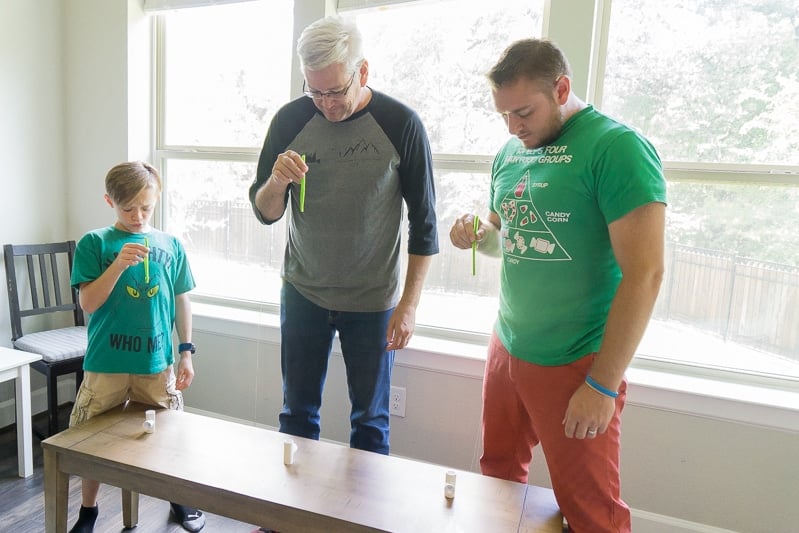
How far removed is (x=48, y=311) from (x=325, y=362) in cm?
174

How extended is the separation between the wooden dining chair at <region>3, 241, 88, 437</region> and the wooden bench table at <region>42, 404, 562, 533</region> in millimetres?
912

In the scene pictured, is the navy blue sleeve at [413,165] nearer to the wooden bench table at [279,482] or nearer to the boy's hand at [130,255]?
the wooden bench table at [279,482]

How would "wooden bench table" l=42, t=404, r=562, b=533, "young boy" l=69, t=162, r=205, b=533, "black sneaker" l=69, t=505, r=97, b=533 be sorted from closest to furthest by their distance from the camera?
"wooden bench table" l=42, t=404, r=562, b=533
"young boy" l=69, t=162, r=205, b=533
"black sneaker" l=69, t=505, r=97, b=533

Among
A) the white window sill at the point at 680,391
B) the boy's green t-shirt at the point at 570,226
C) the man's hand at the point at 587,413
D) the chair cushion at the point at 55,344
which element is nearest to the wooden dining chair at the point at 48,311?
the chair cushion at the point at 55,344

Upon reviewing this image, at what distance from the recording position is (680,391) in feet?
5.48

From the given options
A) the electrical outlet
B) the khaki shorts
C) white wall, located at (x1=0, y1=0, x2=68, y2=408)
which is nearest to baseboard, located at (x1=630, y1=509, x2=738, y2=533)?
the electrical outlet

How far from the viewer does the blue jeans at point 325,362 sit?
156 cm

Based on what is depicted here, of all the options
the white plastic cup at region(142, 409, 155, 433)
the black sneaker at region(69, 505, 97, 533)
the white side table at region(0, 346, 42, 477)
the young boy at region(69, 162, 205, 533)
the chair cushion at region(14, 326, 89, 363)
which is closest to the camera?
the white plastic cup at region(142, 409, 155, 433)

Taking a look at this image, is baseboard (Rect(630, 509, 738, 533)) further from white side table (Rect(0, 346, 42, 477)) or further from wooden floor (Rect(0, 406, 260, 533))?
white side table (Rect(0, 346, 42, 477))

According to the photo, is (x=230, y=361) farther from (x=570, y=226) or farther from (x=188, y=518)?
(x=570, y=226)

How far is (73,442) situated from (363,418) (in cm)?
80

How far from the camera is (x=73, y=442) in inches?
54.0

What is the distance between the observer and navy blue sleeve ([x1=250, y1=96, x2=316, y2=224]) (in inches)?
61.4

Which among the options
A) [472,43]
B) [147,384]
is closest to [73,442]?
[147,384]
